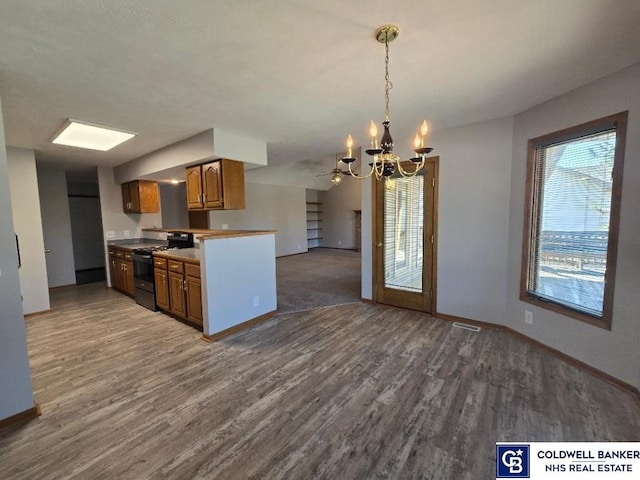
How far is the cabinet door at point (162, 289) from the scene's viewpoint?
3.88m

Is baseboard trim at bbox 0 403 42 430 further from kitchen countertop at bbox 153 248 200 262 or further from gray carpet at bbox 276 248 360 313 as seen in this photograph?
gray carpet at bbox 276 248 360 313

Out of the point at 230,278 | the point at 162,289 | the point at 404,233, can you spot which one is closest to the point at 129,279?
the point at 162,289

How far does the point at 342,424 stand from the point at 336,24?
2.52m

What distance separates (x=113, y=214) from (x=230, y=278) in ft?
12.7

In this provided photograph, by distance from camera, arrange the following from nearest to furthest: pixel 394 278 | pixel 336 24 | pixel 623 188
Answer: pixel 336 24, pixel 623 188, pixel 394 278

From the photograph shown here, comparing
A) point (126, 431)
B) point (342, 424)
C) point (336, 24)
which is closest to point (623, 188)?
point (336, 24)

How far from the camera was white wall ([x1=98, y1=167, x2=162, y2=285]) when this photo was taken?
5.44 meters

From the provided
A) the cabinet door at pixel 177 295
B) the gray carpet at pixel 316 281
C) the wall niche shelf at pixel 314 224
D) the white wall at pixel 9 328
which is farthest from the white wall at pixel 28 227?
the wall niche shelf at pixel 314 224

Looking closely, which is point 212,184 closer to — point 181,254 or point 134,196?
point 181,254

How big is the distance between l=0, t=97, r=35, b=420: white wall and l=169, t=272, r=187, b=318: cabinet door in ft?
5.24

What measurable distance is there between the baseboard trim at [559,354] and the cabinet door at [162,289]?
3.76 m

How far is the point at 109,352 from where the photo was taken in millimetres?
2951

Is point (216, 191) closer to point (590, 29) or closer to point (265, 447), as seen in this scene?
point (265, 447)

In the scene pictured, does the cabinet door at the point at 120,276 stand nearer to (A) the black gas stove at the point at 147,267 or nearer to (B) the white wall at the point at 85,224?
(A) the black gas stove at the point at 147,267
